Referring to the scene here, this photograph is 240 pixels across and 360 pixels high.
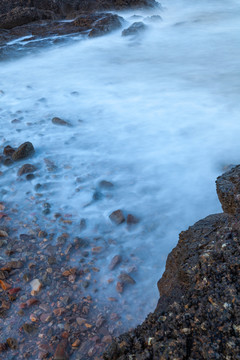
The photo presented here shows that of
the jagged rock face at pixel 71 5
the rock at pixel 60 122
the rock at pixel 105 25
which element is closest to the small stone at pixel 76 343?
the rock at pixel 60 122

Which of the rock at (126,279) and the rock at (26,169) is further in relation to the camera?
the rock at (26,169)

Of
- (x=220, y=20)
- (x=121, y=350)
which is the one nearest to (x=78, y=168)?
(x=121, y=350)

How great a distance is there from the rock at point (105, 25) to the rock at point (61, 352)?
30.8 ft

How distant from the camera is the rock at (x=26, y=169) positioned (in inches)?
140

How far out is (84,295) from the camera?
2.21m

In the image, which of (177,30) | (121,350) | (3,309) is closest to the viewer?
(121,350)

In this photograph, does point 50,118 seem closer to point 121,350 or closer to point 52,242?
point 52,242

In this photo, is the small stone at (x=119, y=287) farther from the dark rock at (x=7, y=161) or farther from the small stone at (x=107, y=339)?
the dark rock at (x=7, y=161)

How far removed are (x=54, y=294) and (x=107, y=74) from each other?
568 cm

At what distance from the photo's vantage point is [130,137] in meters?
4.41

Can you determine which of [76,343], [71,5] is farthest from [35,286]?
[71,5]

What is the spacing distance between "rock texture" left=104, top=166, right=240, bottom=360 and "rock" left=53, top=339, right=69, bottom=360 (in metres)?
0.59

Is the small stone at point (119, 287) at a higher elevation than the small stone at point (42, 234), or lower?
lower

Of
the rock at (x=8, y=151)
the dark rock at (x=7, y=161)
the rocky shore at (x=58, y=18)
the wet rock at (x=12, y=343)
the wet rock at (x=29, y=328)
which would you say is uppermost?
Result: the rocky shore at (x=58, y=18)
